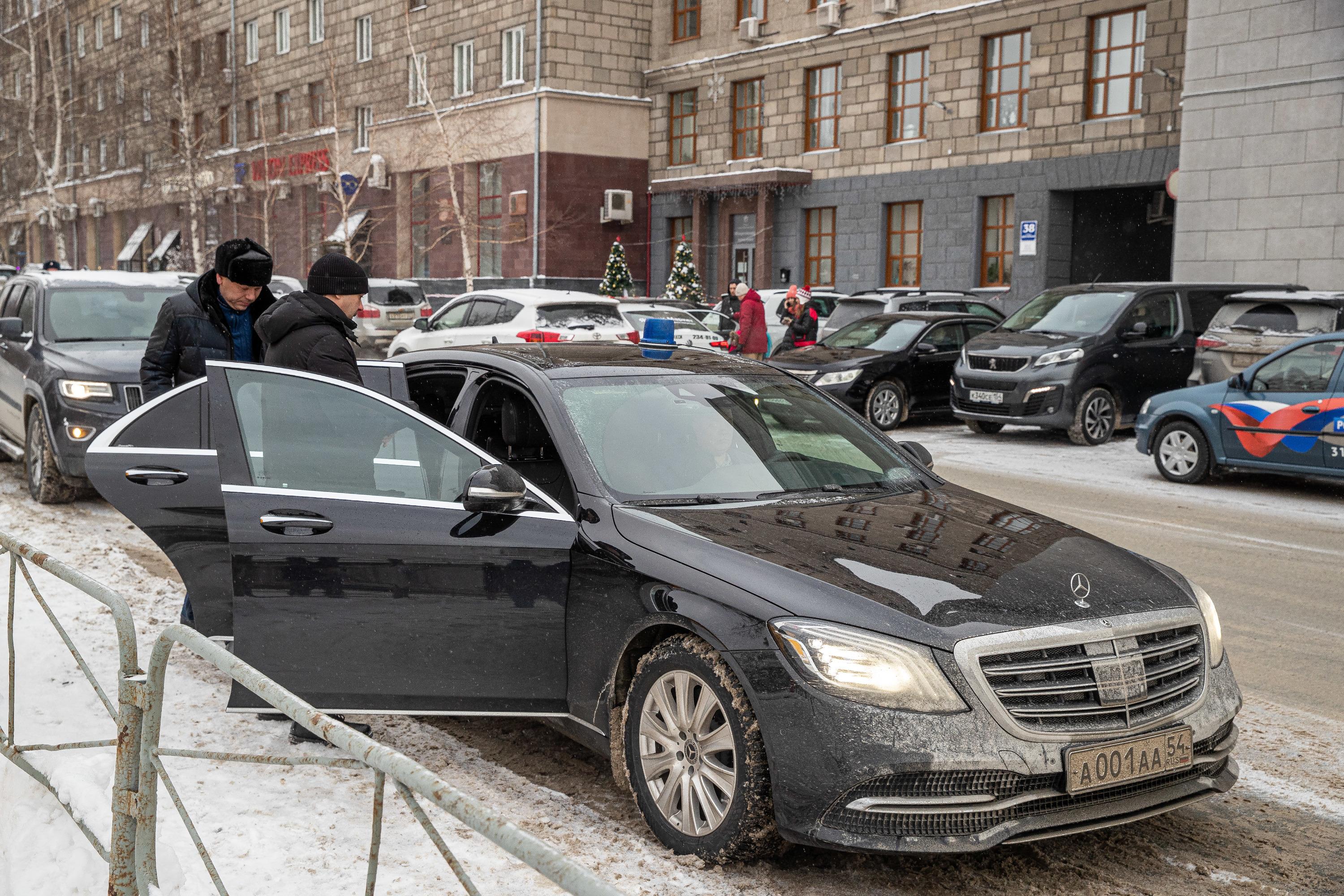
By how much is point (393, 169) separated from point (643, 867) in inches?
1572

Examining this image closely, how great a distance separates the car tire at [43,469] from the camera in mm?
9727

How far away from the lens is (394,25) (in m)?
41.4

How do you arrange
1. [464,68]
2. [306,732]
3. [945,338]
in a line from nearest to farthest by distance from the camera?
[306,732], [945,338], [464,68]

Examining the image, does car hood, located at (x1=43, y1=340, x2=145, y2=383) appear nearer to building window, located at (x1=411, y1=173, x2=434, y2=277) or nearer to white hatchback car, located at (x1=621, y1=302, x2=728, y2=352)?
white hatchback car, located at (x1=621, y1=302, x2=728, y2=352)

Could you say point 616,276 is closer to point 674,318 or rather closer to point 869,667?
point 674,318

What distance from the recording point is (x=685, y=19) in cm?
3634

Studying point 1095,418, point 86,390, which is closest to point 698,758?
point 86,390

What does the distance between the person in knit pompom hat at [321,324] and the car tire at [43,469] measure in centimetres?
→ 499

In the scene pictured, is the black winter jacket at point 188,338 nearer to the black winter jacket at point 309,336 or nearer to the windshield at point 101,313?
the black winter jacket at point 309,336

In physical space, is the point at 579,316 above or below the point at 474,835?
above

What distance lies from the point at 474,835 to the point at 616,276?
106 ft

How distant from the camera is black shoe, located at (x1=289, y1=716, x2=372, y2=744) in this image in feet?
11.6

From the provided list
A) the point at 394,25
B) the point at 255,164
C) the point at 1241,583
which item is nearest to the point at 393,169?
the point at 394,25

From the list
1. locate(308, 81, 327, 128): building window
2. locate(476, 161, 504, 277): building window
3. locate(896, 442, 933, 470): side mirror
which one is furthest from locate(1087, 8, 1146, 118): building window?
locate(308, 81, 327, 128): building window
